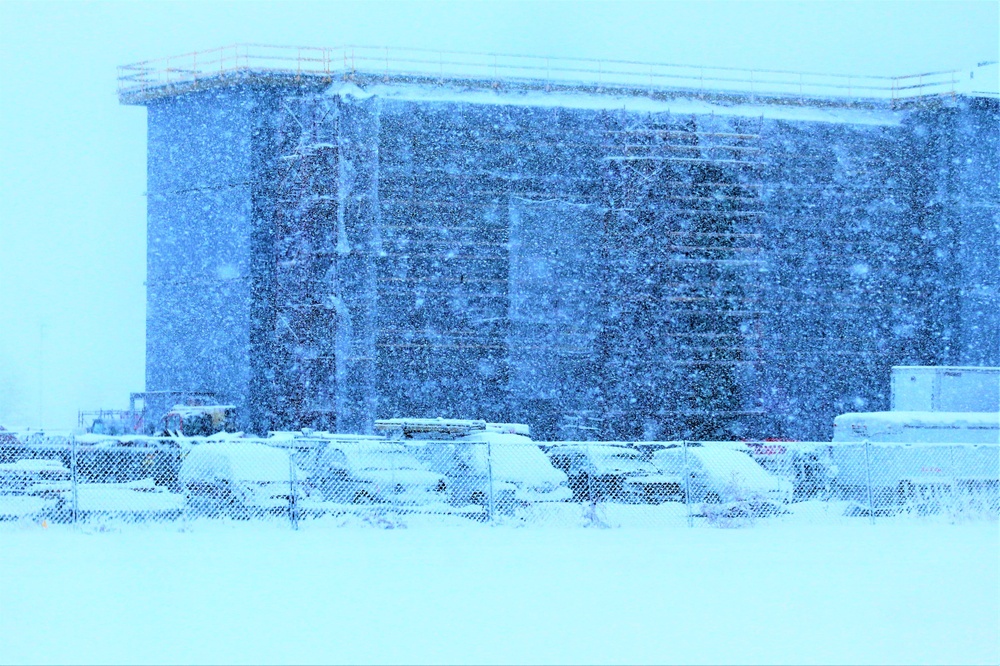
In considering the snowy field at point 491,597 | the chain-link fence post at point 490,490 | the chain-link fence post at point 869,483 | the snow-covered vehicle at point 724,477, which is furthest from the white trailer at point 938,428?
the chain-link fence post at point 490,490

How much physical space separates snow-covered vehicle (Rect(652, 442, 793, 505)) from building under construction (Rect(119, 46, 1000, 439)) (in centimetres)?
1503

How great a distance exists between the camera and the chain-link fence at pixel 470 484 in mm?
17188

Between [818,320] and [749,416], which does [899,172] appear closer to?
[818,320]

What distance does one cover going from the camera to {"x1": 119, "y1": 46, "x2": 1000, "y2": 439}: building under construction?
113 feet

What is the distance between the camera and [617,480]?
19672 millimetres

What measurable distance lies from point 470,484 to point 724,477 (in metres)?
4.10

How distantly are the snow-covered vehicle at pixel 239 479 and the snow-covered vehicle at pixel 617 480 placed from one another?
4124mm

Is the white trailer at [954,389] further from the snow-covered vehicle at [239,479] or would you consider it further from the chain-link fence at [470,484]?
the snow-covered vehicle at [239,479]

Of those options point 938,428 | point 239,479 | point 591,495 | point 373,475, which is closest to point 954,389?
point 938,428

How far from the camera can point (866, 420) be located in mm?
24438

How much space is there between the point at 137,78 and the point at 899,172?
25.1 m

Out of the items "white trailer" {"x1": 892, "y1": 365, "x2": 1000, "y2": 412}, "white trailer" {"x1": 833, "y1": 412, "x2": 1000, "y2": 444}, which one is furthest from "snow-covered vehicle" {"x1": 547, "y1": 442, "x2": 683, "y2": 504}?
"white trailer" {"x1": 892, "y1": 365, "x2": 1000, "y2": 412}

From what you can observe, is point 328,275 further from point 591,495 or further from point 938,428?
point 938,428

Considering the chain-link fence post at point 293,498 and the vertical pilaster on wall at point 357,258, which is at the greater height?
the vertical pilaster on wall at point 357,258
